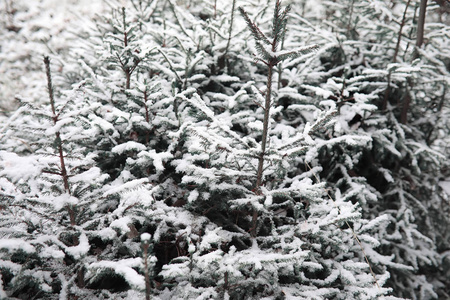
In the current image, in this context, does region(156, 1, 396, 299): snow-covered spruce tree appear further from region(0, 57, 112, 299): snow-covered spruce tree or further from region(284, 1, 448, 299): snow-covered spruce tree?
region(284, 1, 448, 299): snow-covered spruce tree

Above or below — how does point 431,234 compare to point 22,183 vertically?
below

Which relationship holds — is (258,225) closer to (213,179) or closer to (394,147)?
(213,179)

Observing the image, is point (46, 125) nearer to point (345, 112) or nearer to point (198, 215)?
point (198, 215)

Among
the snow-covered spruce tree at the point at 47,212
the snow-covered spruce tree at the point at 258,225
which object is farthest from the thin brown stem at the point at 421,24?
the snow-covered spruce tree at the point at 47,212

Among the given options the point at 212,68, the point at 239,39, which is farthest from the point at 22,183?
the point at 239,39

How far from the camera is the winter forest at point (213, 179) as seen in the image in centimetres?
173

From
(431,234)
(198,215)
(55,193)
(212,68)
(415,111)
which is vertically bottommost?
(431,234)

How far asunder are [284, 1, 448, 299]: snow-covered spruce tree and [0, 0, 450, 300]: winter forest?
0.03 metres

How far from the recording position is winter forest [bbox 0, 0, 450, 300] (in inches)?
68.2

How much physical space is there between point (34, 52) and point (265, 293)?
790 centimetres

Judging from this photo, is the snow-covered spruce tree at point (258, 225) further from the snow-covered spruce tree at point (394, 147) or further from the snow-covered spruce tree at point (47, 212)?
the snow-covered spruce tree at point (394, 147)

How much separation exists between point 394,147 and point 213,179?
8.60 feet

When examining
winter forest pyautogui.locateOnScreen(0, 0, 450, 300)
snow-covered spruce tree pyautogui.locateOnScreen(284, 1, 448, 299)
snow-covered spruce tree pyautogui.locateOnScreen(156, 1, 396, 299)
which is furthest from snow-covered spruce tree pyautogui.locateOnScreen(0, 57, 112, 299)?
snow-covered spruce tree pyautogui.locateOnScreen(284, 1, 448, 299)

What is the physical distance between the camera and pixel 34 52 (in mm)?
7152
